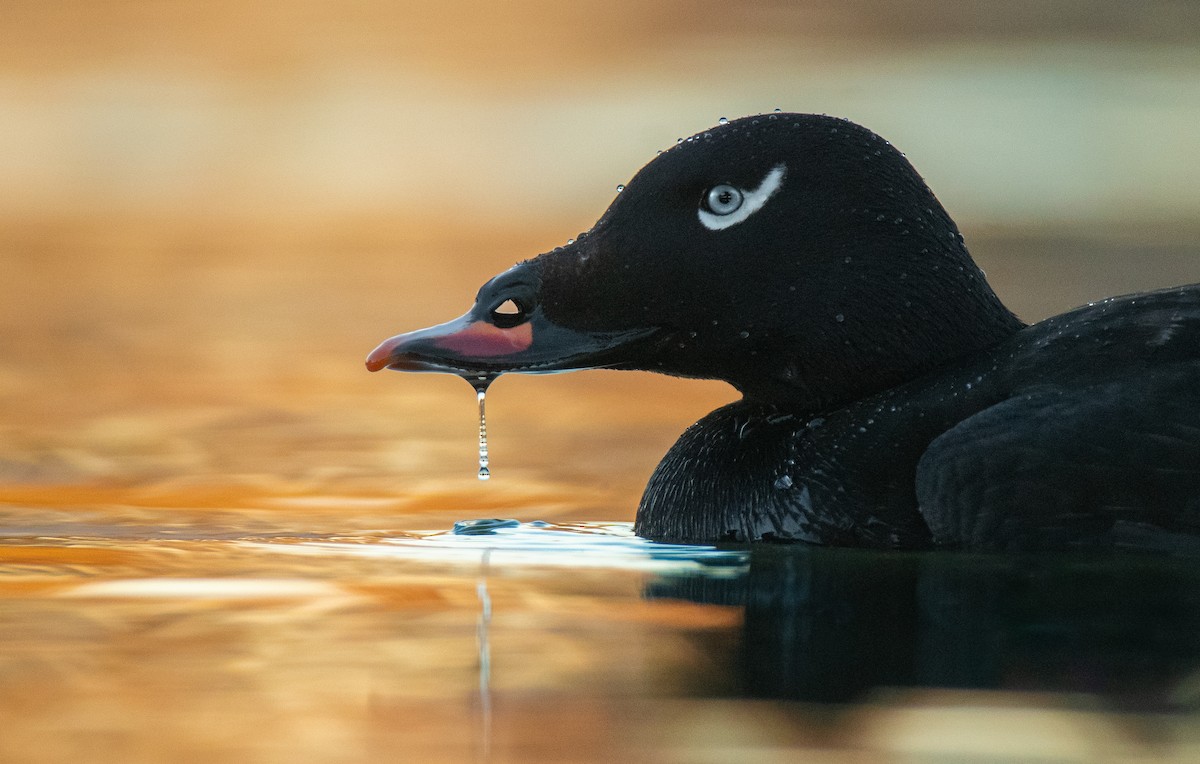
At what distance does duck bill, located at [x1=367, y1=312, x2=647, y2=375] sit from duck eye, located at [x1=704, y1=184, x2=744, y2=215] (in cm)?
36

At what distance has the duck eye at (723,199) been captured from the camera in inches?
184

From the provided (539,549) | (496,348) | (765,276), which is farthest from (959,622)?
(496,348)

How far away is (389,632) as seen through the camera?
3289 mm

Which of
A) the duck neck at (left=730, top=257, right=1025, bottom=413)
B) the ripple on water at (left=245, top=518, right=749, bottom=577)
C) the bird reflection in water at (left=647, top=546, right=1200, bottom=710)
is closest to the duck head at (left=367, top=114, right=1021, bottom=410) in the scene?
the duck neck at (left=730, top=257, right=1025, bottom=413)

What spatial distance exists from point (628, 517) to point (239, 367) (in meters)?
3.88

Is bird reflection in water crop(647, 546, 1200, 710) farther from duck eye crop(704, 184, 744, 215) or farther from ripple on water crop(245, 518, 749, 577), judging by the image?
duck eye crop(704, 184, 744, 215)

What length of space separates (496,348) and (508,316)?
11 centimetres

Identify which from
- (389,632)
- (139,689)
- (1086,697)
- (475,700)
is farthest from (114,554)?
(1086,697)

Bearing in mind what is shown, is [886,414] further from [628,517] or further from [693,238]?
[628,517]

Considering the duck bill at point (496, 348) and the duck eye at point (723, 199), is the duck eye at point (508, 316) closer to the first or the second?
the duck bill at point (496, 348)

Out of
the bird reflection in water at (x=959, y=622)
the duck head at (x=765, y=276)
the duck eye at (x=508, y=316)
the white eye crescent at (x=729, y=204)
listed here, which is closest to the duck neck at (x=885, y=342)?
the duck head at (x=765, y=276)

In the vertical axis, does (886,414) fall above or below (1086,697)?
above

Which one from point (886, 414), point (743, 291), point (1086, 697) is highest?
point (743, 291)

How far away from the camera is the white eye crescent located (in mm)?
4672
